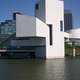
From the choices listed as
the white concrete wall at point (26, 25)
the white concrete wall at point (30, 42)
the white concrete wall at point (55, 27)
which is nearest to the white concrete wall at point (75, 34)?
the white concrete wall at point (30, 42)

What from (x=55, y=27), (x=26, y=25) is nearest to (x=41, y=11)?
(x=55, y=27)

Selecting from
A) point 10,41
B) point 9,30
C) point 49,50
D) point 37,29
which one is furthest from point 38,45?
point 9,30

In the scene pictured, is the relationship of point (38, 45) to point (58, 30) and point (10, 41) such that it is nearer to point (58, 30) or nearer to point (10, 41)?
point (58, 30)

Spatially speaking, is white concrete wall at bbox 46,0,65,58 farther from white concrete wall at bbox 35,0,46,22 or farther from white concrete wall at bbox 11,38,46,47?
white concrete wall at bbox 11,38,46,47

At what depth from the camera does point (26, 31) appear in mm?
63594

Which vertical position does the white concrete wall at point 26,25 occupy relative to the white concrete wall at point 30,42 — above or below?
above

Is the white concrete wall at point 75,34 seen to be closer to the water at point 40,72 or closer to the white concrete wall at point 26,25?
the white concrete wall at point 26,25

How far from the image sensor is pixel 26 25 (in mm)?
63156

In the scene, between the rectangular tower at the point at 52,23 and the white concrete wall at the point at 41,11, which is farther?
the white concrete wall at the point at 41,11

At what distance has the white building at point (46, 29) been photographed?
2495 inches

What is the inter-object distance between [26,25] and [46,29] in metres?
5.58

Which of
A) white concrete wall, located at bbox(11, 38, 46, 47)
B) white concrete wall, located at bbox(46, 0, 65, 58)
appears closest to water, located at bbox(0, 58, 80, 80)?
white concrete wall, located at bbox(46, 0, 65, 58)

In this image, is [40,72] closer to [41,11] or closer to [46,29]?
[46,29]

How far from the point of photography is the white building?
63.4 metres
